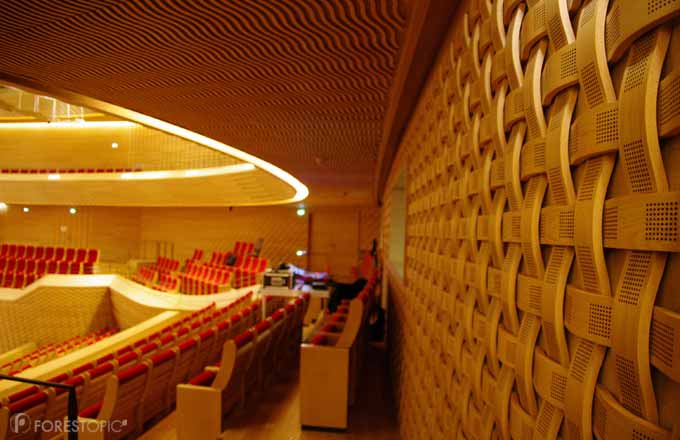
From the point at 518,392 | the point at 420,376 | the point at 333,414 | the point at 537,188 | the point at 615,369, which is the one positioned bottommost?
the point at 333,414

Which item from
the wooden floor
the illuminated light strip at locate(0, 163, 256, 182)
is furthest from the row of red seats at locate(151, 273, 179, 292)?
the wooden floor

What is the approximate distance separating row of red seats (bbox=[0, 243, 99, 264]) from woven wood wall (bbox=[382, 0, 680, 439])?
978 cm

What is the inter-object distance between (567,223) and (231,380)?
90.9 inches

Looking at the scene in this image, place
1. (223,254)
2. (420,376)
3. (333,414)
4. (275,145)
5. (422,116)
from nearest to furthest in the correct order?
(420,376)
(422,116)
(333,414)
(275,145)
(223,254)

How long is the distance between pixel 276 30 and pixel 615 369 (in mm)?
1371

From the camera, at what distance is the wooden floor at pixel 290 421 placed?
2240mm

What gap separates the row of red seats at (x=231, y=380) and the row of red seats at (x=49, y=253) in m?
7.48

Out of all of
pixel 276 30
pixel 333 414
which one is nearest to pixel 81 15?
pixel 276 30

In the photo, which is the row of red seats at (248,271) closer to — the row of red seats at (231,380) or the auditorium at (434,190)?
the auditorium at (434,190)

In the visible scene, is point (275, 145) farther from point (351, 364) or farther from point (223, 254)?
point (223, 254)

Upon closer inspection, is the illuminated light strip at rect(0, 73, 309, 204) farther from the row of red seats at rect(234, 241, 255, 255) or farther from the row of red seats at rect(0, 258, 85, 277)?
the row of red seats at rect(0, 258, 85, 277)

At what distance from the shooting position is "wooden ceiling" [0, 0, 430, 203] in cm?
130

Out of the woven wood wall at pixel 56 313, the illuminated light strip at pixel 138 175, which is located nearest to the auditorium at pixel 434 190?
the illuminated light strip at pixel 138 175

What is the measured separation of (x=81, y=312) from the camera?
7160 millimetres
